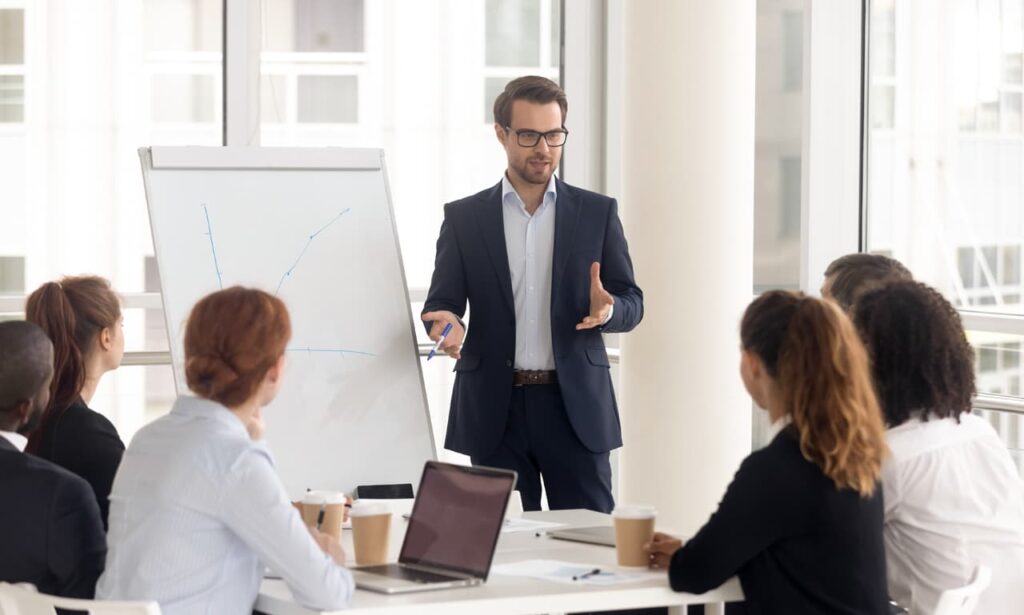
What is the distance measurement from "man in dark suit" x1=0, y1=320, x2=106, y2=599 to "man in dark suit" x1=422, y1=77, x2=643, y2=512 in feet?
3.90

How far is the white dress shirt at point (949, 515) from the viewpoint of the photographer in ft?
7.78

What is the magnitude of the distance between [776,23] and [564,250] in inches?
97.5

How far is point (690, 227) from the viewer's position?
14.4 ft

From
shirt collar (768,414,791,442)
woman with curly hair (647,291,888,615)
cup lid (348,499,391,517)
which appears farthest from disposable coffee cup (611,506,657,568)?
cup lid (348,499,391,517)

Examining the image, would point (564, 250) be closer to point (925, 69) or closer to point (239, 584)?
point (239, 584)

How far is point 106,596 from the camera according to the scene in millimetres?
2115

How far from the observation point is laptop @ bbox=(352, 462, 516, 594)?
2182 mm

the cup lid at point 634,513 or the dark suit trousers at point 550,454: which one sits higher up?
the cup lid at point 634,513

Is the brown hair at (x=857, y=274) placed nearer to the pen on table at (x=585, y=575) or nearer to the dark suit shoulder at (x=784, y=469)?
the dark suit shoulder at (x=784, y=469)

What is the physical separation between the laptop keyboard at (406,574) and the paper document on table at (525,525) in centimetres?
42

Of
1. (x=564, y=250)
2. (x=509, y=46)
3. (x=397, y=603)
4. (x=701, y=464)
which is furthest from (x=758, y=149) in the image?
(x=397, y=603)

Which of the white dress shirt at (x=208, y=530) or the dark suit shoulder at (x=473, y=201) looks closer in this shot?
the white dress shirt at (x=208, y=530)

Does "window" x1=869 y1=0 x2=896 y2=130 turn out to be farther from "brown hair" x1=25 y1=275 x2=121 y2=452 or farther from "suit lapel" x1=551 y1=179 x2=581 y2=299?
"brown hair" x1=25 y1=275 x2=121 y2=452

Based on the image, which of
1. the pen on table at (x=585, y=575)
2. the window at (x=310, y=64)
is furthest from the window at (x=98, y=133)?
the pen on table at (x=585, y=575)
